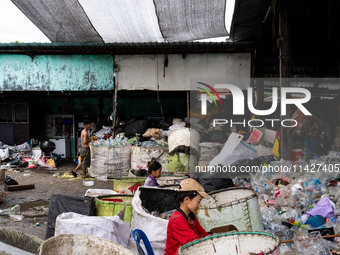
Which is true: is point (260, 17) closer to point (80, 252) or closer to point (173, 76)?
point (173, 76)

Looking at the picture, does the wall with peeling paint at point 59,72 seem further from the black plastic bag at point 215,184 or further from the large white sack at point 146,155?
the black plastic bag at point 215,184

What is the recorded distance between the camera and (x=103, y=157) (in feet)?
32.7

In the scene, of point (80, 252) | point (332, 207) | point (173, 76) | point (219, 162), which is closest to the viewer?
point (80, 252)

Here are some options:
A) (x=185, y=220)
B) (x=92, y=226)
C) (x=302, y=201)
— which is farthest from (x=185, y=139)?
(x=185, y=220)

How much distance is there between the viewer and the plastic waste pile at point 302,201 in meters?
3.89

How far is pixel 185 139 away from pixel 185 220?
6.34 meters

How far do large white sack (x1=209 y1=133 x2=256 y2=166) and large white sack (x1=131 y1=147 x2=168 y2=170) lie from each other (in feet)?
7.51

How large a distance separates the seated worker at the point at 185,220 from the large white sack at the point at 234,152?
4592 millimetres

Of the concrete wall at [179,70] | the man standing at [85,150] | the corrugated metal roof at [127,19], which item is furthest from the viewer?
the concrete wall at [179,70]

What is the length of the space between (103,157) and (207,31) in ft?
15.5

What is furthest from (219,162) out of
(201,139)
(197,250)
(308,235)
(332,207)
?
(197,250)

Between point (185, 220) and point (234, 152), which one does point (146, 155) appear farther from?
point (185, 220)

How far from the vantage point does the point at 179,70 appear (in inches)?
419

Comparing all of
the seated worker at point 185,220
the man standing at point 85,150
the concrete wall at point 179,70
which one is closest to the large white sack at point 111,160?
the man standing at point 85,150
